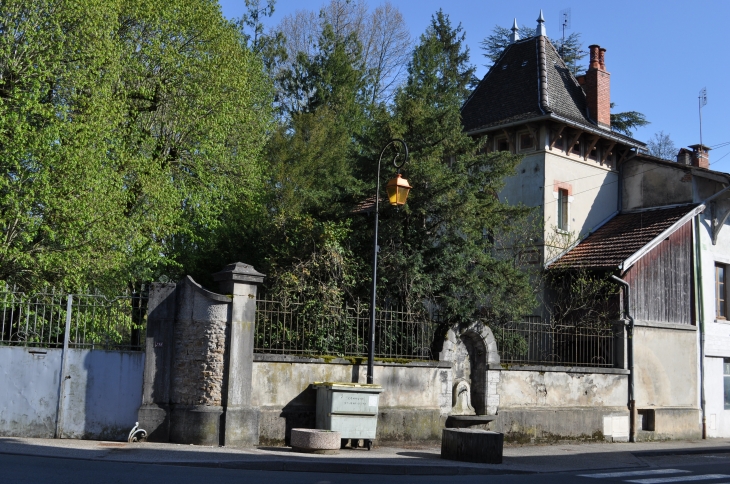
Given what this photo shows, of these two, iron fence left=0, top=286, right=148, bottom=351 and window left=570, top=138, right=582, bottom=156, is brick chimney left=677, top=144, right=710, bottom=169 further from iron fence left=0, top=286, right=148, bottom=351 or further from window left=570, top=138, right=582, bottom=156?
iron fence left=0, top=286, right=148, bottom=351

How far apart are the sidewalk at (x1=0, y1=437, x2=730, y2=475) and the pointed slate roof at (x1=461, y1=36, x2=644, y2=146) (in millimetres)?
11085

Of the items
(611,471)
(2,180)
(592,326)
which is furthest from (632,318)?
(2,180)

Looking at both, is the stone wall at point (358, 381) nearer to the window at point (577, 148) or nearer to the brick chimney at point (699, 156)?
the window at point (577, 148)

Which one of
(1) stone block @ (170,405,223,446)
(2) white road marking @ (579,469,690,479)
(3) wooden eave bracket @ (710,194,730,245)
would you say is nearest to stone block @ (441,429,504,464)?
(2) white road marking @ (579,469,690,479)

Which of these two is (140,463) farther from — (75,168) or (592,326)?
(592,326)

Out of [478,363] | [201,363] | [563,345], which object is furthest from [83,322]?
[563,345]

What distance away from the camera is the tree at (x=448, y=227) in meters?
17.0

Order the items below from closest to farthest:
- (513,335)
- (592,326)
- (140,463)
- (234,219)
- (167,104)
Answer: (140,463), (513,335), (592,326), (167,104), (234,219)

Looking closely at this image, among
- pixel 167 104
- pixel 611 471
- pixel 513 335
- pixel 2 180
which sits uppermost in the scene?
pixel 167 104

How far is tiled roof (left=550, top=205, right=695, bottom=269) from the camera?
68.0 ft

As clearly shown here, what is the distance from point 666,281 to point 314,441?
505 inches

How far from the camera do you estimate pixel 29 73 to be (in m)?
16.8

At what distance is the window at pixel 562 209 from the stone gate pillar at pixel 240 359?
12.4 metres

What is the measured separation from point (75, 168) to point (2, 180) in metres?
1.45
